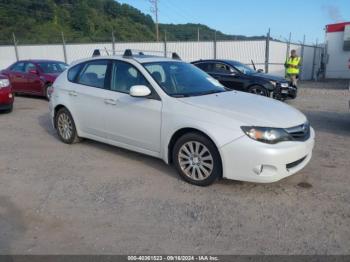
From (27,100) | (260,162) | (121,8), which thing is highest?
(121,8)

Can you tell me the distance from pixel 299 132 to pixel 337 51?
88.8ft

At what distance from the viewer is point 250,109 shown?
14.7ft

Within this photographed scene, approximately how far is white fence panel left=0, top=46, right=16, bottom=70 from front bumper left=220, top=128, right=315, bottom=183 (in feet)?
73.9

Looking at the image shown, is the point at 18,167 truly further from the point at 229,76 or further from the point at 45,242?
the point at 229,76

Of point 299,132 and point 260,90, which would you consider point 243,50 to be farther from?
point 299,132

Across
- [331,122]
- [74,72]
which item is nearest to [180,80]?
[74,72]

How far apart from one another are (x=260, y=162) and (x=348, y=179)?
159cm

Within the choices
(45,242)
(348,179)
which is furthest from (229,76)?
(45,242)

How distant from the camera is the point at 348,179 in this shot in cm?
481

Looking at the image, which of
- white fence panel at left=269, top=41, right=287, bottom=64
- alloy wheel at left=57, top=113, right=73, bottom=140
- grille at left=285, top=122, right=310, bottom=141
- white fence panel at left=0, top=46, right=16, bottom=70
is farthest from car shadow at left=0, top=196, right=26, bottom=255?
white fence panel at left=0, top=46, right=16, bottom=70

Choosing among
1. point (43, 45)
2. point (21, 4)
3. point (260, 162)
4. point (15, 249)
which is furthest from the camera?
point (21, 4)

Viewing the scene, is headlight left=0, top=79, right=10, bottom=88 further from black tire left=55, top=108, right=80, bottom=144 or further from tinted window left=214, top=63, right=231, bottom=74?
tinted window left=214, top=63, right=231, bottom=74

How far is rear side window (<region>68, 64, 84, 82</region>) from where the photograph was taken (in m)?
6.31

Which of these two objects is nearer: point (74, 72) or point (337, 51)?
point (74, 72)
